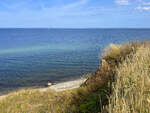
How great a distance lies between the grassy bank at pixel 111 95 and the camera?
311cm

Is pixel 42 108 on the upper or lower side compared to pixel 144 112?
lower

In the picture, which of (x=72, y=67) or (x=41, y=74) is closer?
(x=41, y=74)

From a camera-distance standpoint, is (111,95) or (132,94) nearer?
(132,94)

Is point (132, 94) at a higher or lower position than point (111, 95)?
A: higher

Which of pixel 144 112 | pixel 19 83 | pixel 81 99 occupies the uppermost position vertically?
pixel 144 112

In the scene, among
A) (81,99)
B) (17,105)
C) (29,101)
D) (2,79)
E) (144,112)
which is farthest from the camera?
(2,79)

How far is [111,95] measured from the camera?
155 inches

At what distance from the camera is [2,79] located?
15.6 metres

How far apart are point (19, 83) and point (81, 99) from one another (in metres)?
9.59

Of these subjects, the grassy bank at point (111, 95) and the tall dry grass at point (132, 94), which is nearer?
the tall dry grass at point (132, 94)

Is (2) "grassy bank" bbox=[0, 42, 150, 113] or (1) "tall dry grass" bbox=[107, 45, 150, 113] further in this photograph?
(2) "grassy bank" bbox=[0, 42, 150, 113]

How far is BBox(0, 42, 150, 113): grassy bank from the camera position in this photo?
3.11 m

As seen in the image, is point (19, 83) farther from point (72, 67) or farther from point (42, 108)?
point (42, 108)

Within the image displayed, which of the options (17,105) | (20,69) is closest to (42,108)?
(17,105)
